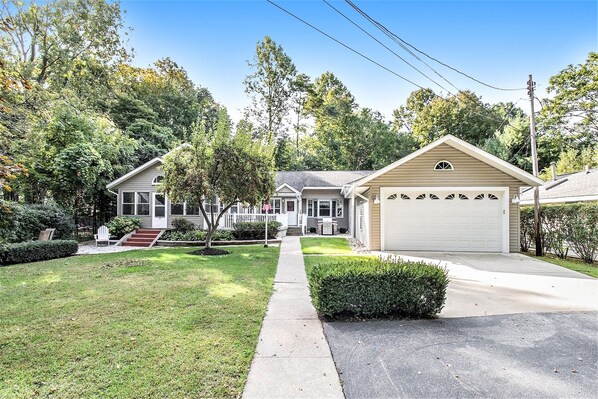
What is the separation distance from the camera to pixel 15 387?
9.32 feet

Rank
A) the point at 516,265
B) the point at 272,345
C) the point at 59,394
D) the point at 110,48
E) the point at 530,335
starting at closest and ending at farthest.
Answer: the point at 59,394
the point at 272,345
the point at 530,335
the point at 516,265
the point at 110,48

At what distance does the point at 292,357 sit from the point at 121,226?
590 inches

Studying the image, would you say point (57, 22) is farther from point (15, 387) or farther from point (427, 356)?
point (427, 356)

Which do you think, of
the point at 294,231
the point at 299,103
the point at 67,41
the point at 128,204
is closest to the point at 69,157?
the point at 128,204

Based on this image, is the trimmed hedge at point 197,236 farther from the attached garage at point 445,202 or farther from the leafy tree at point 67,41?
the leafy tree at point 67,41

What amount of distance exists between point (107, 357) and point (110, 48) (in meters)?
24.0

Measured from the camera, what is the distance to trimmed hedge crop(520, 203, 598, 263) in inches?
387

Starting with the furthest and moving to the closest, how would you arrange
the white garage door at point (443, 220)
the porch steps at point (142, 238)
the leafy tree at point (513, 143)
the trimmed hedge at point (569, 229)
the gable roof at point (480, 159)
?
1. the leafy tree at point (513, 143)
2. the porch steps at point (142, 238)
3. the white garage door at point (443, 220)
4. the gable roof at point (480, 159)
5. the trimmed hedge at point (569, 229)

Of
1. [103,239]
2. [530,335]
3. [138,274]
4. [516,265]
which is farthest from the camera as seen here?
[103,239]

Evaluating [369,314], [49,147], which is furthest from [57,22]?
[369,314]

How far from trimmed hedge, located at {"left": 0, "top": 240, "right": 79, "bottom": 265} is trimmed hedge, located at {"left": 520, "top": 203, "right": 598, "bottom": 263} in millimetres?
18263

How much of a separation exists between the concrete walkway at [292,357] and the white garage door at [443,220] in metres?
7.46

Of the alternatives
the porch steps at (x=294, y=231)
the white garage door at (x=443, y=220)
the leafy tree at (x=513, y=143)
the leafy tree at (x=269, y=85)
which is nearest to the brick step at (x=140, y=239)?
the porch steps at (x=294, y=231)

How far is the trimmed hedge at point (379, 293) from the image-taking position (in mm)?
4688
